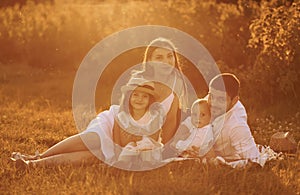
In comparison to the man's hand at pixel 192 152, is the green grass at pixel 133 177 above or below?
below

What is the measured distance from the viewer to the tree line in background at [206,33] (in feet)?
33.0

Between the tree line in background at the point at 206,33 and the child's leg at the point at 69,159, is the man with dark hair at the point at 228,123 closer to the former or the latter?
the child's leg at the point at 69,159

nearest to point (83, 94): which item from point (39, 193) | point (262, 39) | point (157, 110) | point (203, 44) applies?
point (203, 44)

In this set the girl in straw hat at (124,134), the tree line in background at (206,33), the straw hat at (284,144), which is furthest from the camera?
the tree line in background at (206,33)

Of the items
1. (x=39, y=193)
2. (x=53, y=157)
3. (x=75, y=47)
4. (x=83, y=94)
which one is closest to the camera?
(x=39, y=193)

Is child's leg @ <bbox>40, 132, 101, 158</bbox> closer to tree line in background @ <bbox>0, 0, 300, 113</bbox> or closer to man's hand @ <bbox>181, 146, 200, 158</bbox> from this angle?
man's hand @ <bbox>181, 146, 200, 158</bbox>

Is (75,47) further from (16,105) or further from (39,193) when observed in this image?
(39,193)

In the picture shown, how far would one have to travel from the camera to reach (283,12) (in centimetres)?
1049

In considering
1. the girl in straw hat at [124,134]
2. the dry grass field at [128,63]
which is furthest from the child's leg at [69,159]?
the dry grass field at [128,63]

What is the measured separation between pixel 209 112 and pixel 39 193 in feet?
6.70

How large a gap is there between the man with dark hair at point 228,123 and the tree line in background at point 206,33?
11.1ft

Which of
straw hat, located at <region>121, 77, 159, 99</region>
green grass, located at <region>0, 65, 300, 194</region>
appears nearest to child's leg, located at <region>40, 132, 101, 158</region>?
green grass, located at <region>0, 65, 300, 194</region>

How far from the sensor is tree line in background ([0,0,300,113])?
1006 centimetres

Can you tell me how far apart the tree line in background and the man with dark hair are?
337cm
